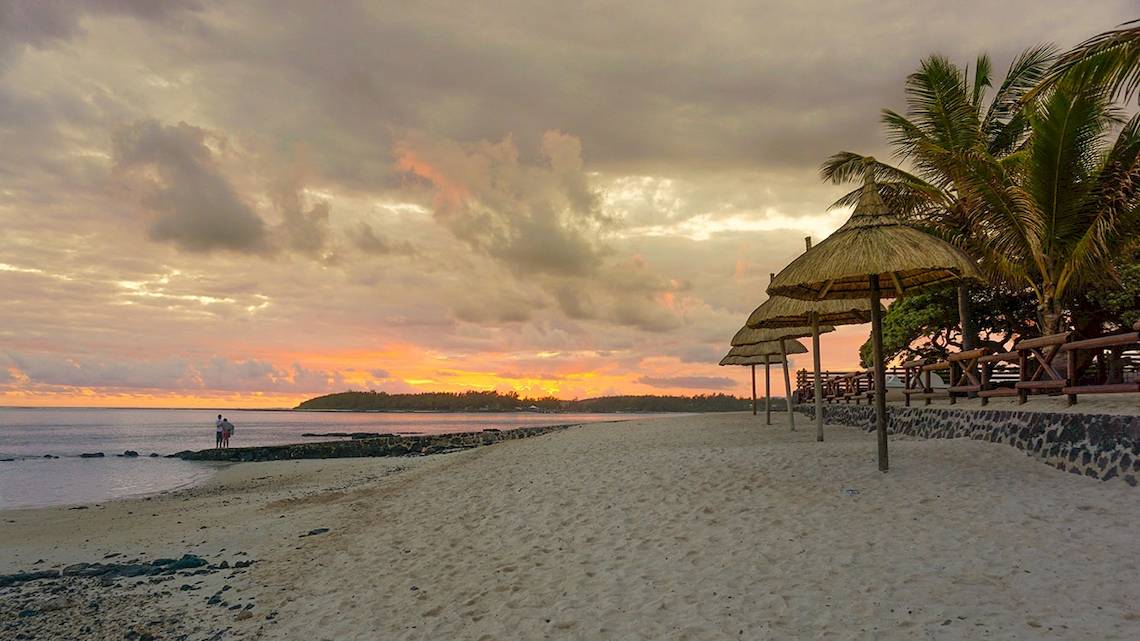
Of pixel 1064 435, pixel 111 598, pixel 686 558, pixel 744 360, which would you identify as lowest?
pixel 111 598

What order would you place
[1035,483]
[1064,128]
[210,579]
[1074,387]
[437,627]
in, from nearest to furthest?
1. [437,627]
2. [210,579]
3. [1035,483]
4. [1074,387]
5. [1064,128]

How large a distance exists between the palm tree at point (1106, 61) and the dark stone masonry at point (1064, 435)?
14.2 feet

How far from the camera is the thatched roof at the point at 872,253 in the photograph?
970cm

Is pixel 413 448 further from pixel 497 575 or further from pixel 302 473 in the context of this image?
pixel 497 575

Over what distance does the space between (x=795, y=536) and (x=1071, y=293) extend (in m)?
19.4

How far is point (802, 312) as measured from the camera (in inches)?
630

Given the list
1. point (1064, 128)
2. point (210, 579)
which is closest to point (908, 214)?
point (1064, 128)

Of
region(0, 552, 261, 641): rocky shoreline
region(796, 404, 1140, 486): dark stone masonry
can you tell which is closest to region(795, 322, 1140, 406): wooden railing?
region(796, 404, 1140, 486): dark stone masonry

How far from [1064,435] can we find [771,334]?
11.9 m

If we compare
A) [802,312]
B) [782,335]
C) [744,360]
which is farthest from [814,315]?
[744,360]

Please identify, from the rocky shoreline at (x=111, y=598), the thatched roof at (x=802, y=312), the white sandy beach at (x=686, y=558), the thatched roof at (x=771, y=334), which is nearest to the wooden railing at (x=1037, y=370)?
the white sandy beach at (x=686, y=558)

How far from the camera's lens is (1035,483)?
31.0 feet

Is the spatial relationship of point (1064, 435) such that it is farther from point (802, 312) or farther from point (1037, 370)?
point (802, 312)

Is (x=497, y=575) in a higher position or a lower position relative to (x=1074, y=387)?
lower
